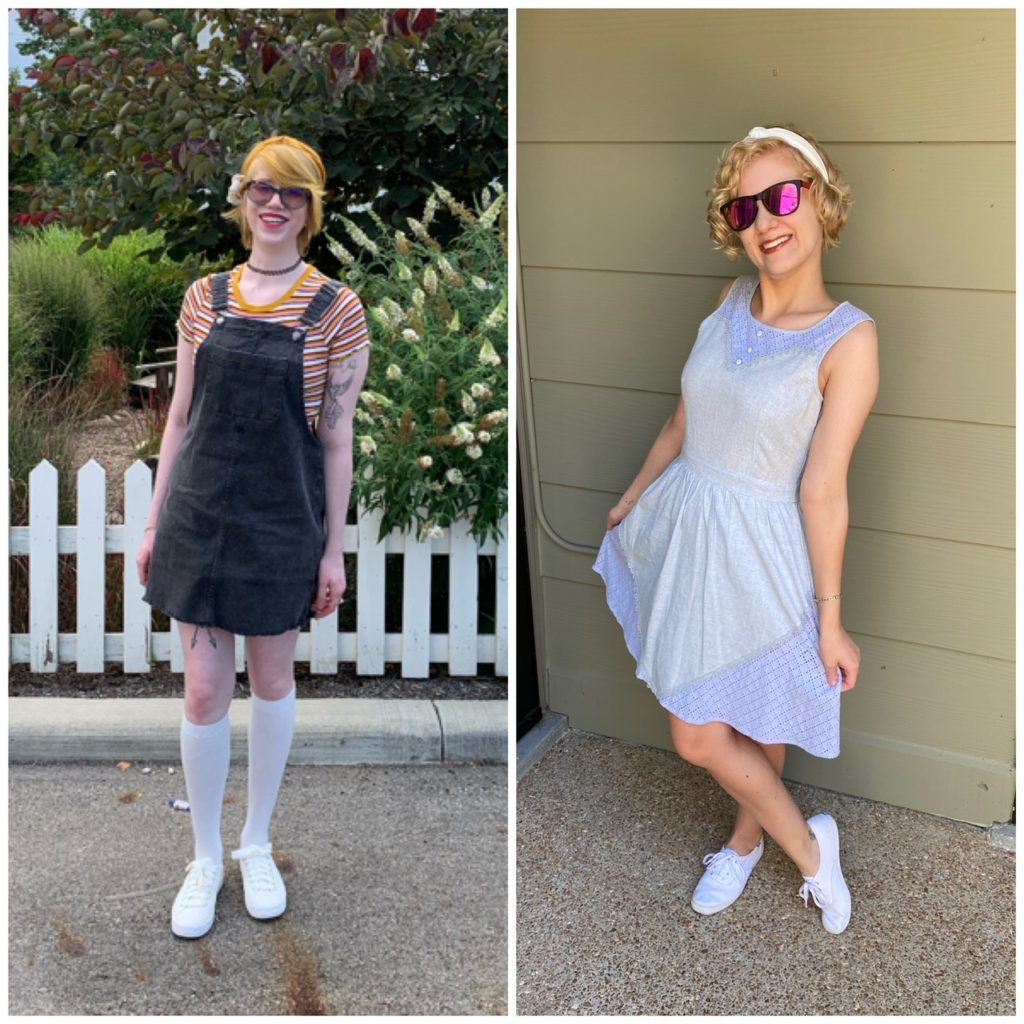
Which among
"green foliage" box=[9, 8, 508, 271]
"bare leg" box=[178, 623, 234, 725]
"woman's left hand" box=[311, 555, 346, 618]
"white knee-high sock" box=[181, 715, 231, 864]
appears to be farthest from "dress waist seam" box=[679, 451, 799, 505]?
"green foliage" box=[9, 8, 508, 271]

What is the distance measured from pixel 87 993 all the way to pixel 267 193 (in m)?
1.62

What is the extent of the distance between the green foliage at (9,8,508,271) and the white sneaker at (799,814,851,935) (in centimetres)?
214

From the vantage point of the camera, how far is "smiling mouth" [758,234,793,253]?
2.13 metres

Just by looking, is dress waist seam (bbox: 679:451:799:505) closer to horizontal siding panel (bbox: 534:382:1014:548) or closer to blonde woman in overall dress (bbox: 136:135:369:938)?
horizontal siding panel (bbox: 534:382:1014:548)

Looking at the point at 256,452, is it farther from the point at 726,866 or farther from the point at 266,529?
the point at 726,866

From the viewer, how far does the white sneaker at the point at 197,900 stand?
2.39 meters

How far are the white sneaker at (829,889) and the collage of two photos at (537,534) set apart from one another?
0.01 m

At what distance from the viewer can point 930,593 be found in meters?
2.70

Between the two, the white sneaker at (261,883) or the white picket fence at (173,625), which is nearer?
the white sneaker at (261,883)

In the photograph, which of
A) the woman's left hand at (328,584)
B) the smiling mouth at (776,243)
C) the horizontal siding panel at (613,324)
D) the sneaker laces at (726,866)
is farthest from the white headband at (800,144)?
the sneaker laces at (726,866)

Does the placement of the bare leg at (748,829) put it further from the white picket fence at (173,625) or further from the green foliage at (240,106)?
the green foliage at (240,106)

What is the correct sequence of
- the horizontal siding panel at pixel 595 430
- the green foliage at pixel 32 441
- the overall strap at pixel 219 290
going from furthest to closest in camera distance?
the green foliage at pixel 32 441 → the horizontal siding panel at pixel 595 430 → the overall strap at pixel 219 290

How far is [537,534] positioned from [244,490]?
112 cm

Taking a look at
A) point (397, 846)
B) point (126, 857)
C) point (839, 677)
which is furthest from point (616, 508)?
point (126, 857)
